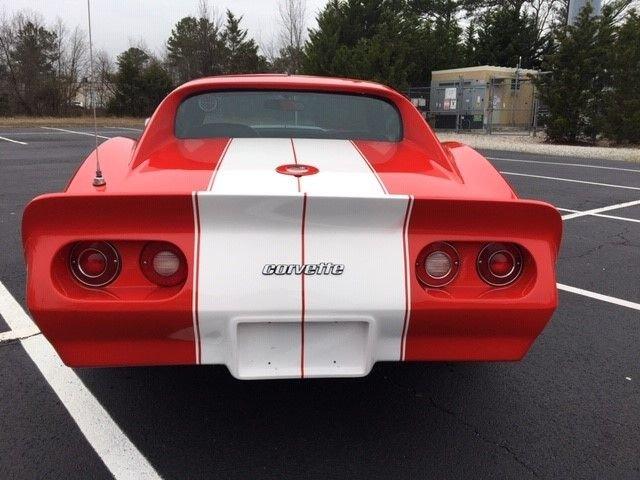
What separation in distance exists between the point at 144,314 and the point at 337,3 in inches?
1284

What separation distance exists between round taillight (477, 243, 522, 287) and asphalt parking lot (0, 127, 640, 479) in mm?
716

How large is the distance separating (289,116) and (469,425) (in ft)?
6.27

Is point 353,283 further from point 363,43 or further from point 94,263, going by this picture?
point 363,43

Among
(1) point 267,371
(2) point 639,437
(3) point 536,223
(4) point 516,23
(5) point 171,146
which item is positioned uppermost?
(4) point 516,23

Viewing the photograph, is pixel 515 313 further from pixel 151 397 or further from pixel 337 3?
pixel 337 3

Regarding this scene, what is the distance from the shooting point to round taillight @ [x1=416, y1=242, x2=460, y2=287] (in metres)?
2.12

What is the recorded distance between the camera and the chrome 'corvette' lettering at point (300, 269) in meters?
1.97

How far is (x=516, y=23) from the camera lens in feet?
108

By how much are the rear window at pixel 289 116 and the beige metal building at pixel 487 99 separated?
2054 centimetres

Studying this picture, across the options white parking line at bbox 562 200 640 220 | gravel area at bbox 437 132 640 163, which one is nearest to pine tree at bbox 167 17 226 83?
gravel area at bbox 437 132 640 163

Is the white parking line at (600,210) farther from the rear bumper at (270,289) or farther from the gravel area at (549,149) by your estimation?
the gravel area at (549,149)

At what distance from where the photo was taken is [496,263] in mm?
2168

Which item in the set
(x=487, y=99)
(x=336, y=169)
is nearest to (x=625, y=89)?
(x=487, y=99)

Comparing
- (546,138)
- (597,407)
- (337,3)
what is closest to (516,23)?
(337,3)
